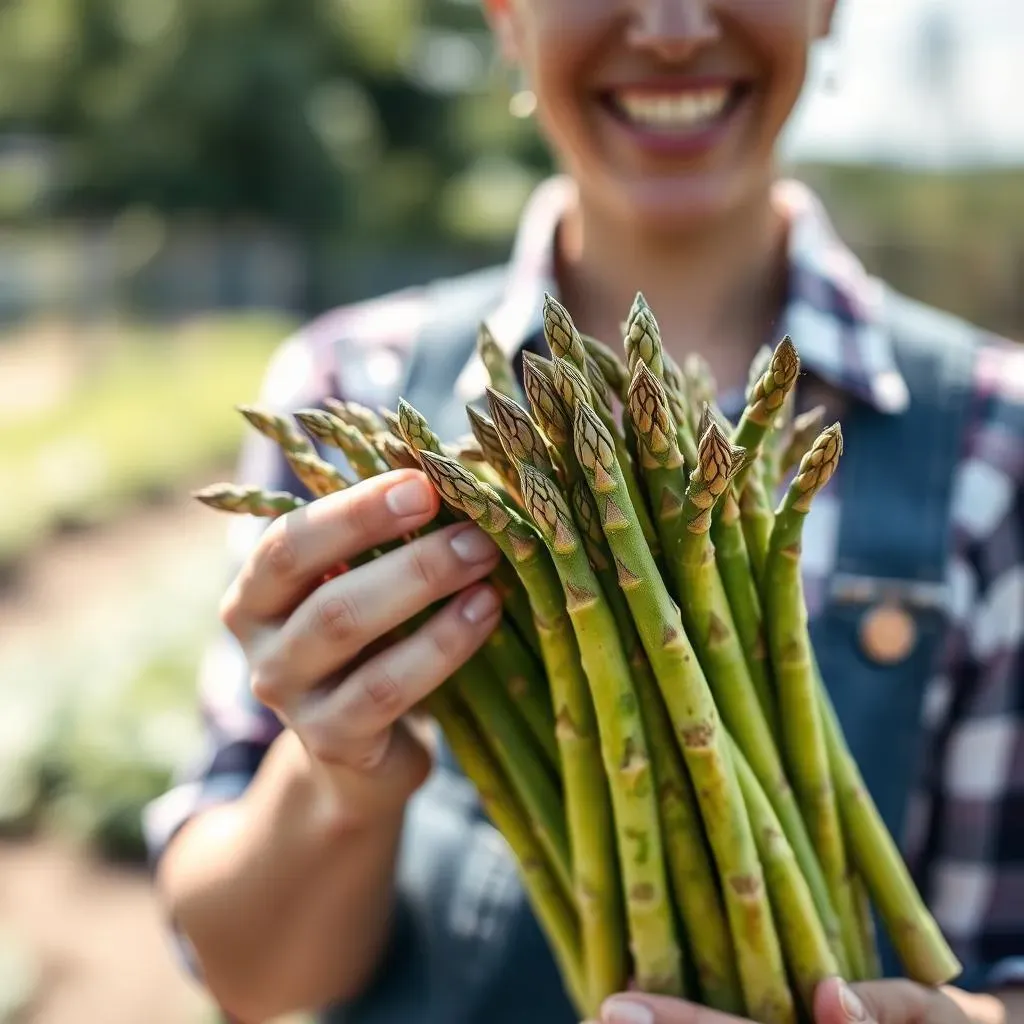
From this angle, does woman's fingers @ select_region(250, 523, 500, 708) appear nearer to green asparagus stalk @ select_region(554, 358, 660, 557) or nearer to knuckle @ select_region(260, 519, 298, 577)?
knuckle @ select_region(260, 519, 298, 577)

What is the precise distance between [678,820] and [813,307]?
0.92m

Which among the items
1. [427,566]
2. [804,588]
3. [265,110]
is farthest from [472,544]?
[265,110]

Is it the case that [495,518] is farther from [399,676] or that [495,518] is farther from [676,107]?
[676,107]

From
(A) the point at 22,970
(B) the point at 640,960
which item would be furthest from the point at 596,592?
(A) the point at 22,970

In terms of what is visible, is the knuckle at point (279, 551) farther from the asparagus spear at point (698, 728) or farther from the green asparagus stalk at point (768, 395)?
the green asparagus stalk at point (768, 395)

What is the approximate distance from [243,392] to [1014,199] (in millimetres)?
11317

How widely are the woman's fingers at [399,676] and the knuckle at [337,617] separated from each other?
0.05 meters

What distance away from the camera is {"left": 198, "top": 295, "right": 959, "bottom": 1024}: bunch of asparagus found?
3.34 ft

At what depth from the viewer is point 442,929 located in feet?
5.17

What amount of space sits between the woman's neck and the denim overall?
0.24 meters

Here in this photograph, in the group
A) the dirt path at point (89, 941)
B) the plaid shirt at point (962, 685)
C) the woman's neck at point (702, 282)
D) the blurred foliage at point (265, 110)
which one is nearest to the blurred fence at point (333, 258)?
the blurred foliage at point (265, 110)

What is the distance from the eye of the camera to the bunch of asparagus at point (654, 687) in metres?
1.02

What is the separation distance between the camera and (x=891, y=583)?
1.52m

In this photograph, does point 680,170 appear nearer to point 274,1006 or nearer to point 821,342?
point 821,342
